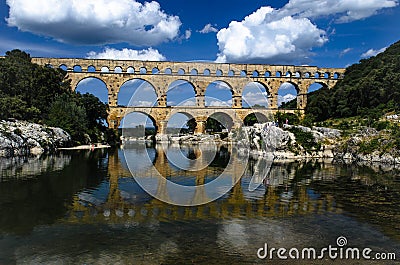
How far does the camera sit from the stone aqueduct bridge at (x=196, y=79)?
54.1 m

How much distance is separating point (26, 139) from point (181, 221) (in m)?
24.5

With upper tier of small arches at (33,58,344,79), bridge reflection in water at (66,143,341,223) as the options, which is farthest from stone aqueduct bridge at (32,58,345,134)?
bridge reflection in water at (66,143,341,223)

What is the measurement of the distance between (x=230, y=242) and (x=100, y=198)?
235 inches

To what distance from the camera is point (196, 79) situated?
5731 cm

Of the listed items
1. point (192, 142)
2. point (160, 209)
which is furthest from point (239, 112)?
point (160, 209)

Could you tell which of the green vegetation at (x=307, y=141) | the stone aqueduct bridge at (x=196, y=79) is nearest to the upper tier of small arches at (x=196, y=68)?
the stone aqueduct bridge at (x=196, y=79)

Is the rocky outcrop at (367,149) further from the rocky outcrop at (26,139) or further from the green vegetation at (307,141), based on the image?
the rocky outcrop at (26,139)

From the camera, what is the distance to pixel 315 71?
59906 mm

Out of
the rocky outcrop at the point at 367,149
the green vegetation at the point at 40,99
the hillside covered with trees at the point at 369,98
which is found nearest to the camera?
the rocky outcrop at the point at 367,149

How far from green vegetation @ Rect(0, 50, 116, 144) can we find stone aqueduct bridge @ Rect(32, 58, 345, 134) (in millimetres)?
6683

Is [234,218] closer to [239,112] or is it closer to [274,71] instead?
[239,112]

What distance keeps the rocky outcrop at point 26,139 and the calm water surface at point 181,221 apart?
12826 mm

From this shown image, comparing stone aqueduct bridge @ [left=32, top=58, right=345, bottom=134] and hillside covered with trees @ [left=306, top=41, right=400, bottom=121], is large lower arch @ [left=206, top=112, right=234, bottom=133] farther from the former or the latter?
hillside covered with trees @ [left=306, top=41, right=400, bottom=121]

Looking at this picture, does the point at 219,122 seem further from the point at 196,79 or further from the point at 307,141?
the point at 307,141
